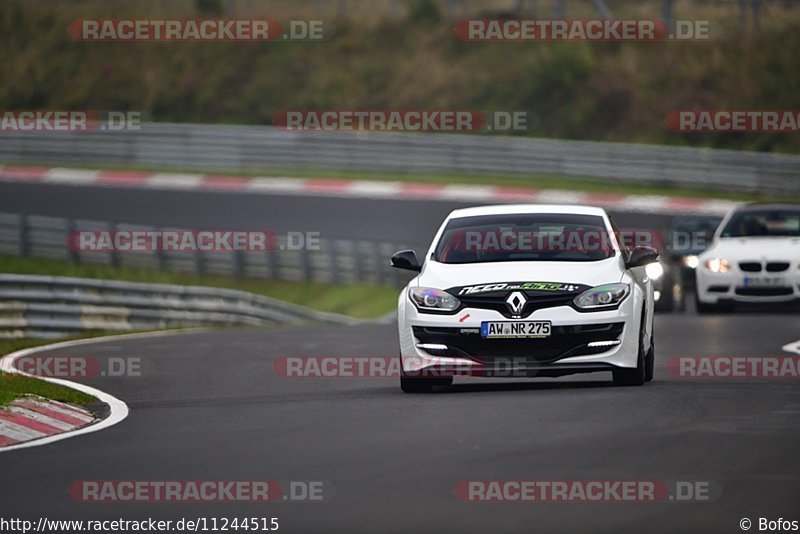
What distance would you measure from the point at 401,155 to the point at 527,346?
3076 cm

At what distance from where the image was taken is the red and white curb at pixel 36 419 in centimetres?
1139

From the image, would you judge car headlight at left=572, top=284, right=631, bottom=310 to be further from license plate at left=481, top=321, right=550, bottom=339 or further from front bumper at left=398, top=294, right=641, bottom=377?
license plate at left=481, top=321, right=550, bottom=339

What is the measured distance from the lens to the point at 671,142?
152 feet

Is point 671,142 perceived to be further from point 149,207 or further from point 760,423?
point 760,423

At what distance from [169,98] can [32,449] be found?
146ft

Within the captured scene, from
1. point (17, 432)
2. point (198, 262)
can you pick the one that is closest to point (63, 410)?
point (17, 432)

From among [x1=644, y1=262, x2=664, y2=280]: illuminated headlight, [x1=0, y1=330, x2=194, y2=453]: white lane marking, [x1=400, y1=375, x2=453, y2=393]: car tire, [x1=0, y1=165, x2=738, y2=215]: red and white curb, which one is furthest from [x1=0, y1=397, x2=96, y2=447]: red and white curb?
[x1=0, y1=165, x2=738, y2=215]: red and white curb

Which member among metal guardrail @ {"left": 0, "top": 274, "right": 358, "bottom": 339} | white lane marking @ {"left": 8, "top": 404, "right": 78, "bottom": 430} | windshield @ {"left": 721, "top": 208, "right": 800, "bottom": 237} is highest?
windshield @ {"left": 721, "top": 208, "right": 800, "bottom": 237}

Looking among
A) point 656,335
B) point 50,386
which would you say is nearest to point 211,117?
point 656,335

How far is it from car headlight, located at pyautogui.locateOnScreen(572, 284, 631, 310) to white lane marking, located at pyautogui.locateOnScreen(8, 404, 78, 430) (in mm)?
3724

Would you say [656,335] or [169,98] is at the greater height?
[169,98]

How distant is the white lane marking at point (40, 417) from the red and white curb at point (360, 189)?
26.3 metres

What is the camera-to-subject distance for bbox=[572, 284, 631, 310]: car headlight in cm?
1321

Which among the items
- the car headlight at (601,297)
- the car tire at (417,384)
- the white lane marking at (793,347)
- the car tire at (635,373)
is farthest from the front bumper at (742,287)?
the car tire at (417,384)
